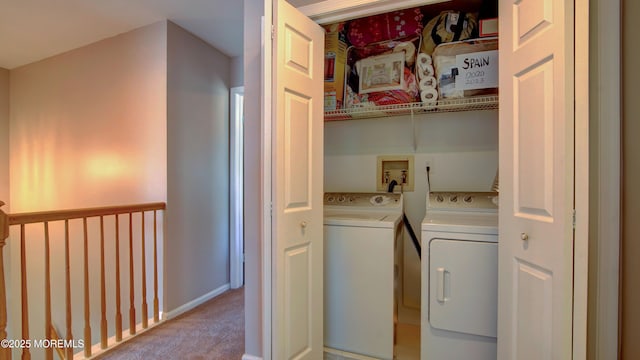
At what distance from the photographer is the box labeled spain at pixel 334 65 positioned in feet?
7.04

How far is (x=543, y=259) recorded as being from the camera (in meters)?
1.04

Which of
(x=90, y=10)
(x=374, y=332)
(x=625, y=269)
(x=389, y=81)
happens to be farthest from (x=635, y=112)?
(x=90, y=10)

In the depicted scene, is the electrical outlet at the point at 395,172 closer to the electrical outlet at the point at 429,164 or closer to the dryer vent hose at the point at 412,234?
the electrical outlet at the point at 429,164

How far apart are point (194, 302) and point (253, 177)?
1650 mm

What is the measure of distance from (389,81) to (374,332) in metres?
1.63

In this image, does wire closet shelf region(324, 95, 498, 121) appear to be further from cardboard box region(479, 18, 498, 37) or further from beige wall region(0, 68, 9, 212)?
beige wall region(0, 68, 9, 212)

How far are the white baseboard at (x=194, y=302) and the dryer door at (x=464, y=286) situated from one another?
2.05 metres

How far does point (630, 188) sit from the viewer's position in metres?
0.94

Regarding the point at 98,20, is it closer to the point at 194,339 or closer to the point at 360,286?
the point at 194,339

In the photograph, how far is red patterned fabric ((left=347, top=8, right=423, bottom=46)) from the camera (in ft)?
6.77

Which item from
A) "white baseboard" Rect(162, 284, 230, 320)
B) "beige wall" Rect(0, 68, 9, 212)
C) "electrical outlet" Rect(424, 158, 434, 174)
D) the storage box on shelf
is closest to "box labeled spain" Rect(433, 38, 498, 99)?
the storage box on shelf

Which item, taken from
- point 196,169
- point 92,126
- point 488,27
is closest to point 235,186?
point 196,169

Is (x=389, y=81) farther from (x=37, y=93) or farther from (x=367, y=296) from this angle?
(x=37, y=93)

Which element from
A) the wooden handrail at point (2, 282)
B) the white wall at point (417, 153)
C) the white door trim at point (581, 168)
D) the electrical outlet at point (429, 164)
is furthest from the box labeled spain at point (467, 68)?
the wooden handrail at point (2, 282)
